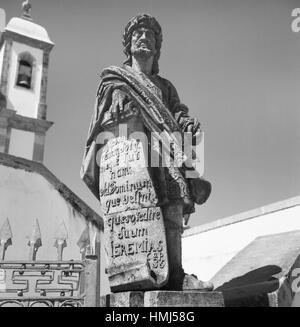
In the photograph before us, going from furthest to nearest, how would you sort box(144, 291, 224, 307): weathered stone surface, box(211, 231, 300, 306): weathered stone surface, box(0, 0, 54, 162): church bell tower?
1. box(0, 0, 54, 162): church bell tower
2. box(211, 231, 300, 306): weathered stone surface
3. box(144, 291, 224, 307): weathered stone surface

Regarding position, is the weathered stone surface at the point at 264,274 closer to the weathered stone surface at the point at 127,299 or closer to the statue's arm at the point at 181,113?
the weathered stone surface at the point at 127,299

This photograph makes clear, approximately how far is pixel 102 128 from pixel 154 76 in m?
0.79

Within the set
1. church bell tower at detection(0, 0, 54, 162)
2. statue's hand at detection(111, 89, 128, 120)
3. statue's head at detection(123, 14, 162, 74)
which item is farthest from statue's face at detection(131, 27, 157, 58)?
church bell tower at detection(0, 0, 54, 162)

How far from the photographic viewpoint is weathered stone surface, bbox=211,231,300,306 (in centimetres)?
385

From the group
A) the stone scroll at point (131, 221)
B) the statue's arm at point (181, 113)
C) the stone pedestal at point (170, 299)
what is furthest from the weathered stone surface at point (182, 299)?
the statue's arm at point (181, 113)

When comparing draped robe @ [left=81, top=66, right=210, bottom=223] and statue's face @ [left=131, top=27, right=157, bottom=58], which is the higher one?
statue's face @ [left=131, top=27, right=157, bottom=58]

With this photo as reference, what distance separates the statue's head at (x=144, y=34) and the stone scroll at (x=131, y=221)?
97 cm

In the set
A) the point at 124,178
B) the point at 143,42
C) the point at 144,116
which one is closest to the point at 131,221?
the point at 124,178

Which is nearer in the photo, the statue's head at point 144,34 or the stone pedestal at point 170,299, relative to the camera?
the stone pedestal at point 170,299

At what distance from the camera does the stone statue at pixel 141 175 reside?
349cm

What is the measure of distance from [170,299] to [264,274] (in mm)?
1523

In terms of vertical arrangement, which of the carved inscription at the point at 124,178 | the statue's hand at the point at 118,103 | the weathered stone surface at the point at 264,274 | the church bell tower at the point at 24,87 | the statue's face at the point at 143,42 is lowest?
the weathered stone surface at the point at 264,274

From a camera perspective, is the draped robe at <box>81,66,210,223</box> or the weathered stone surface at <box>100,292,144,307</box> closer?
the weathered stone surface at <box>100,292,144,307</box>

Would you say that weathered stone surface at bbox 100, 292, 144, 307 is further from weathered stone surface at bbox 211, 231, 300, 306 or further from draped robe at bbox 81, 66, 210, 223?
weathered stone surface at bbox 211, 231, 300, 306
